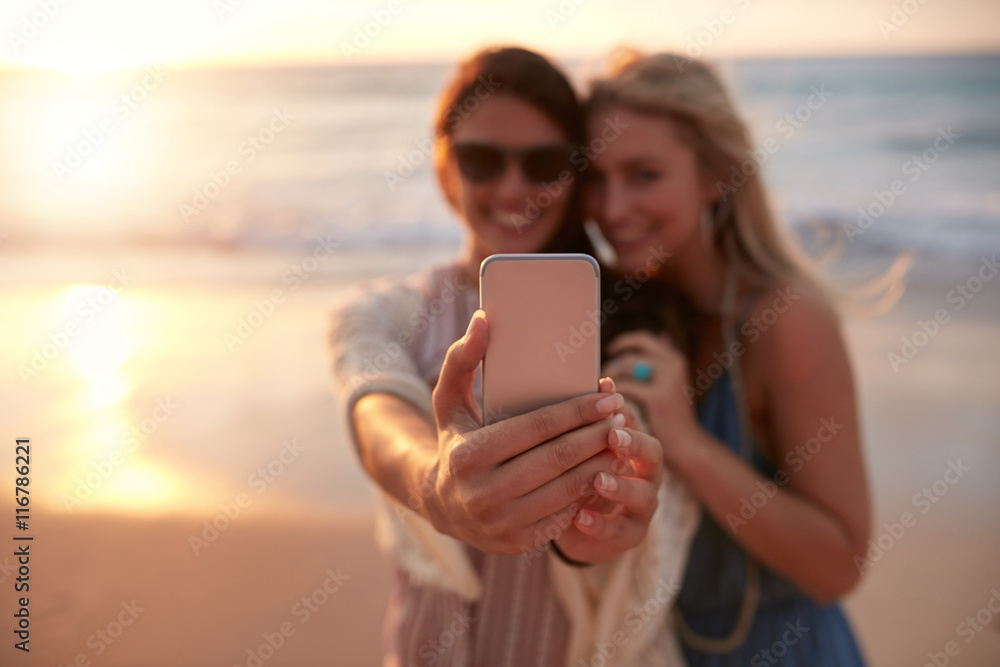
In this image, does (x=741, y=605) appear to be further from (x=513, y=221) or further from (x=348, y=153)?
(x=348, y=153)

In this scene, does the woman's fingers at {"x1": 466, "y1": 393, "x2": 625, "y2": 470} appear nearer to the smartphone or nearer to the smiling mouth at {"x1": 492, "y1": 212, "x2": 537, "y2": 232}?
the smartphone

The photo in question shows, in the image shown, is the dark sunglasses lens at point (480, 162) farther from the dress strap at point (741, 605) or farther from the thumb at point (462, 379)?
the thumb at point (462, 379)

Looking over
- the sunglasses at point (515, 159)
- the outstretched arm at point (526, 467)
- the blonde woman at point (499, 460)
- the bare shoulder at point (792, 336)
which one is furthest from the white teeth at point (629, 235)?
the outstretched arm at point (526, 467)

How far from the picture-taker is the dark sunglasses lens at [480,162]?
7.61 feet

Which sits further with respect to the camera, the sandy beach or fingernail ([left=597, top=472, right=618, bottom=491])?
the sandy beach

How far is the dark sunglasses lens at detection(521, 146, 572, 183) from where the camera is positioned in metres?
2.32

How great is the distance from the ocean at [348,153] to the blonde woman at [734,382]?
6662 millimetres

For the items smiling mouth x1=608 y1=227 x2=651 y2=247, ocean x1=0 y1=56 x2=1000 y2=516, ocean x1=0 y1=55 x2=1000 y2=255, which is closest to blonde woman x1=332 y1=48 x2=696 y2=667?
smiling mouth x1=608 y1=227 x2=651 y2=247

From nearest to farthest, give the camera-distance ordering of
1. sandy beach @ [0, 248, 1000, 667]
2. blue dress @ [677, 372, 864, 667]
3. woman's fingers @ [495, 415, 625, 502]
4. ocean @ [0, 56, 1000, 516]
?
woman's fingers @ [495, 415, 625, 502] < blue dress @ [677, 372, 864, 667] < sandy beach @ [0, 248, 1000, 667] < ocean @ [0, 56, 1000, 516]

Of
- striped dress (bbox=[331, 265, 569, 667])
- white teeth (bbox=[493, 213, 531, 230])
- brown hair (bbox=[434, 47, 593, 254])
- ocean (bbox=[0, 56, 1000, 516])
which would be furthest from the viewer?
ocean (bbox=[0, 56, 1000, 516])

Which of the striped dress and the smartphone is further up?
the smartphone

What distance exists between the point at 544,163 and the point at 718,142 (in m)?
0.68

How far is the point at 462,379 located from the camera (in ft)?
4.13

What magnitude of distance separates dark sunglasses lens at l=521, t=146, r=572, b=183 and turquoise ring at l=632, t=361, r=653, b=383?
30.2 inches
